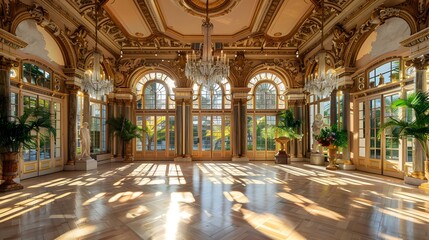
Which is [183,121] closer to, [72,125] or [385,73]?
[72,125]

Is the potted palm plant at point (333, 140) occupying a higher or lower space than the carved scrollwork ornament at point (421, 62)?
lower

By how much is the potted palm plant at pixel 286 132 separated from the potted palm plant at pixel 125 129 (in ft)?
20.9

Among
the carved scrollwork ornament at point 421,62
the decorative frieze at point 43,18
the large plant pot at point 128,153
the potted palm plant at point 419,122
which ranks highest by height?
the decorative frieze at point 43,18

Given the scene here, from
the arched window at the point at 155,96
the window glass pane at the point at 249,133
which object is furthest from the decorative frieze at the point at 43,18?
the window glass pane at the point at 249,133

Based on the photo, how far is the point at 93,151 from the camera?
8.85 meters

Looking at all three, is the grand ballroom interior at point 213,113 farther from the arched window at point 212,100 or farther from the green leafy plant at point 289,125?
the green leafy plant at point 289,125

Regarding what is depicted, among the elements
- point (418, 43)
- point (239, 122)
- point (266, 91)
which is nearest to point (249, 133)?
point (239, 122)

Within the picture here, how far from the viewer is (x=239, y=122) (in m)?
10.3

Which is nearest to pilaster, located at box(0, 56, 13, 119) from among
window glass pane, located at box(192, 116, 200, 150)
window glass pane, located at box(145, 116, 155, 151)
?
window glass pane, located at box(145, 116, 155, 151)

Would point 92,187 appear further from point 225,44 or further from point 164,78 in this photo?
point 225,44

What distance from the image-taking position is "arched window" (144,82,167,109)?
10.8 meters

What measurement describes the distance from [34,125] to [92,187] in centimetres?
200

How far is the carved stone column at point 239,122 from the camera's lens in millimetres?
10227

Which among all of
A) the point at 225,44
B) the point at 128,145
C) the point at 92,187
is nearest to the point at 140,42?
the point at 225,44
